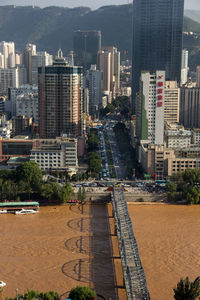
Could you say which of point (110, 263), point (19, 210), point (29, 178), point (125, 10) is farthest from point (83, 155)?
point (125, 10)

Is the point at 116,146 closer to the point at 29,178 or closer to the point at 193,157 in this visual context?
the point at 193,157

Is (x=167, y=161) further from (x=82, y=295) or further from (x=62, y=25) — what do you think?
(x=62, y=25)

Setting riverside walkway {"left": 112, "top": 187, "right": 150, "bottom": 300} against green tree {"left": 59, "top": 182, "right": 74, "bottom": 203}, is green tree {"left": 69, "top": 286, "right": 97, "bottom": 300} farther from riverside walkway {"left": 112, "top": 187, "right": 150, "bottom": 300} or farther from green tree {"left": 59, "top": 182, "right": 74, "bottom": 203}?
green tree {"left": 59, "top": 182, "right": 74, "bottom": 203}

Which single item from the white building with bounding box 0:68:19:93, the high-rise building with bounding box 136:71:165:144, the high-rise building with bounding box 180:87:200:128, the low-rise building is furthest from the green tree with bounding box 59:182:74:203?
the white building with bounding box 0:68:19:93

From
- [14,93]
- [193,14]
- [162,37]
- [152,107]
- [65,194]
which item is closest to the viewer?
[65,194]

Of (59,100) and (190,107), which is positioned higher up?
(59,100)

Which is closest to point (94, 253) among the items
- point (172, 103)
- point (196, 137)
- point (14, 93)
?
point (196, 137)
